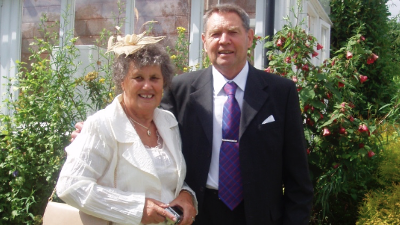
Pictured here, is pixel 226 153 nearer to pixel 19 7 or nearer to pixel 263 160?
pixel 263 160

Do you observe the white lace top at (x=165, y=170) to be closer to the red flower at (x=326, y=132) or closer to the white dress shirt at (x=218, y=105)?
the white dress shirt at (x=218, y=105)

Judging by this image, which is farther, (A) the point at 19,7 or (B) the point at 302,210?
(A) the point at 19,7

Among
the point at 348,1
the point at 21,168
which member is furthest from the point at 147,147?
the point at 348,1

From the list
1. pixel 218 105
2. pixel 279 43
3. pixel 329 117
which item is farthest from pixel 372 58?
pixel 218 105

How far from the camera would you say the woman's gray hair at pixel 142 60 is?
2104 millimetres

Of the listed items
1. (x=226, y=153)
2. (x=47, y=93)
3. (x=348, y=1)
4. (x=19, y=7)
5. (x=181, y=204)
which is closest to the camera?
(x=181, y=204)

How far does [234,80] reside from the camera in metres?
2.43

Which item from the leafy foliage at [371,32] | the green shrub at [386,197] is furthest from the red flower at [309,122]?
the leafy foliage at [371,32]

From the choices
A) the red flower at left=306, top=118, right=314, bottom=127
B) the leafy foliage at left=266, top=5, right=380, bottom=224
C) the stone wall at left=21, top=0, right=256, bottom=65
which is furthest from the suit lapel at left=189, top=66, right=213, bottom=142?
the stone wall at left=21, top=0, right=256, bottom=65

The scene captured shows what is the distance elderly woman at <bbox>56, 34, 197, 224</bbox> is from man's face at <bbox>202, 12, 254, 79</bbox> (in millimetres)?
312

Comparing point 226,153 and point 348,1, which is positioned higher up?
point 348,1

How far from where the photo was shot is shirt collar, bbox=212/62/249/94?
2.43 m

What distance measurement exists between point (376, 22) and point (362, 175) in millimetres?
4634

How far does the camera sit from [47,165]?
3.74m
